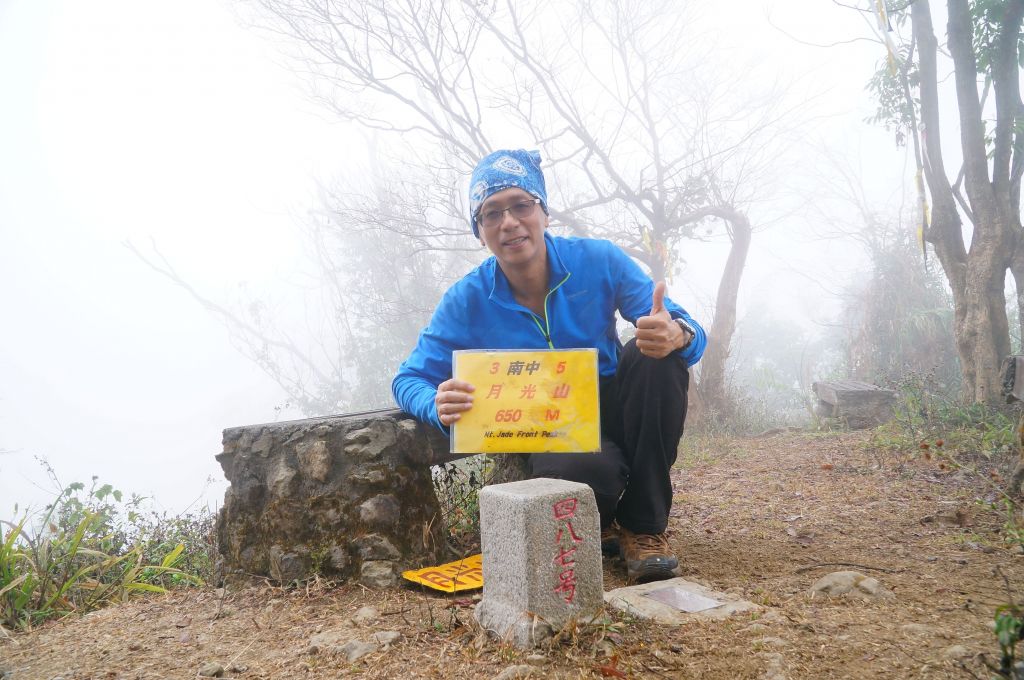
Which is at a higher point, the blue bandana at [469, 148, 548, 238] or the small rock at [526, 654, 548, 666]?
the blue bandana at [469, 148, 548, 238]

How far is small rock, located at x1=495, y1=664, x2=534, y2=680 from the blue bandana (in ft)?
4.43

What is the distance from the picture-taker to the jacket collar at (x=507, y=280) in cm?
213

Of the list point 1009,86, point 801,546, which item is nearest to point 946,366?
point 1009,86

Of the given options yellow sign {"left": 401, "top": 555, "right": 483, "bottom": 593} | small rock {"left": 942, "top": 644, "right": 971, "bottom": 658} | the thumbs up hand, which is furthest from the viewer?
yellow sign {"left": 401, "top": 555, "right": 483, "bottom": 593}

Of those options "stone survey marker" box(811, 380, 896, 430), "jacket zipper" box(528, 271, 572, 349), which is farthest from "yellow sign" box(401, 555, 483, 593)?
"stone survey marker" box(811, 380, 896, 430)

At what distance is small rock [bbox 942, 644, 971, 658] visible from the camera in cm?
127

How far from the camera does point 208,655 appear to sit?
167 centimetres

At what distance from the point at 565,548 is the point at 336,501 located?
0.99 m

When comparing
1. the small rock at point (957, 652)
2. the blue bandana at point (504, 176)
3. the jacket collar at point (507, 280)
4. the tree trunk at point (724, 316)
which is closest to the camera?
the small rock at point (957, 652)

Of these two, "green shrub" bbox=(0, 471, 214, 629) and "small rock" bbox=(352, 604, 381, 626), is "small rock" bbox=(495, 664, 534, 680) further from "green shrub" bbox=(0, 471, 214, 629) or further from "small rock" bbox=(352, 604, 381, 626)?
"green shrub" bbox=(0, 471, 214, 629)

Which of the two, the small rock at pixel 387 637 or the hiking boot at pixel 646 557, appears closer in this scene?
the small rock at pixel 387 637

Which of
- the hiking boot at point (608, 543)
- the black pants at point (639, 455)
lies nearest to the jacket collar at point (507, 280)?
the black pants at point (639, 455)

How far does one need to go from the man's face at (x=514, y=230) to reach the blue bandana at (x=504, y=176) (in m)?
0.02

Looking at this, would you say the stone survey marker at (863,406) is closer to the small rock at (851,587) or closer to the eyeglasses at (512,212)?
the small rock at (851,587)
